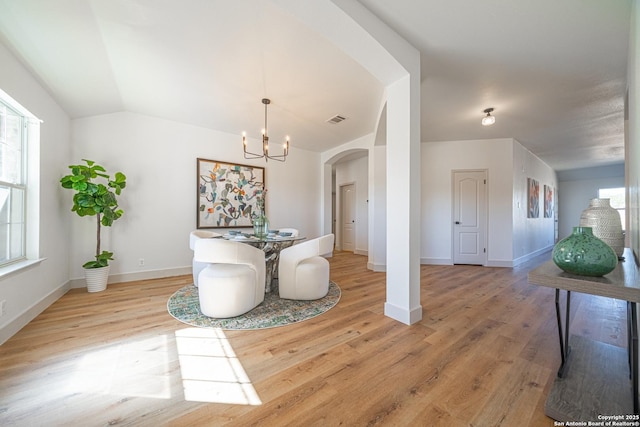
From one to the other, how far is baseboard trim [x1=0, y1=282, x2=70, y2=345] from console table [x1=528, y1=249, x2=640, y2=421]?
3.91 metres

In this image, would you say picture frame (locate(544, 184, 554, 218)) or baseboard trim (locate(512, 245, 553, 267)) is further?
picture frame (locate(544, 184, 554, 218))

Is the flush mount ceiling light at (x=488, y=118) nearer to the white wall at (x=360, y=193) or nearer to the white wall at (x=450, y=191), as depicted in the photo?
the white wall at (x=450, y=191)

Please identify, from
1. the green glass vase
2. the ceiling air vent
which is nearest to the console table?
the green glass vase

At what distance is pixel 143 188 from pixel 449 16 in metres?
4.65

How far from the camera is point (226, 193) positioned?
458 cm

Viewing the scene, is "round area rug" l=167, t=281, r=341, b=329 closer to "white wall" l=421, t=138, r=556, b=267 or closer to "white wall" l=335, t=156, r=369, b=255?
"white wall" l=421, t=138, r=556, b=267

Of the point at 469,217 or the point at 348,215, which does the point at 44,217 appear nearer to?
the point at 348,215

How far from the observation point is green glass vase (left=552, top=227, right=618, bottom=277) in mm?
1138

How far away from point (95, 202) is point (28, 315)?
1.46 meters

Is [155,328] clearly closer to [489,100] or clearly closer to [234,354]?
[234,354]

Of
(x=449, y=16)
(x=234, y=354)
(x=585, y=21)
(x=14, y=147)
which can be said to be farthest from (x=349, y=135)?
(x=14, y=147)

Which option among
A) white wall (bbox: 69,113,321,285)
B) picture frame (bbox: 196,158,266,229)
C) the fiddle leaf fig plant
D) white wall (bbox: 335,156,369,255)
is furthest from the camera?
white wall (bbox: 335,156,369,255)

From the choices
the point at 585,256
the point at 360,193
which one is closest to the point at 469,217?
the point at 360,193

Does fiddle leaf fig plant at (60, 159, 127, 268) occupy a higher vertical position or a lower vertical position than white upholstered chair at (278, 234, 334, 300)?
higher
